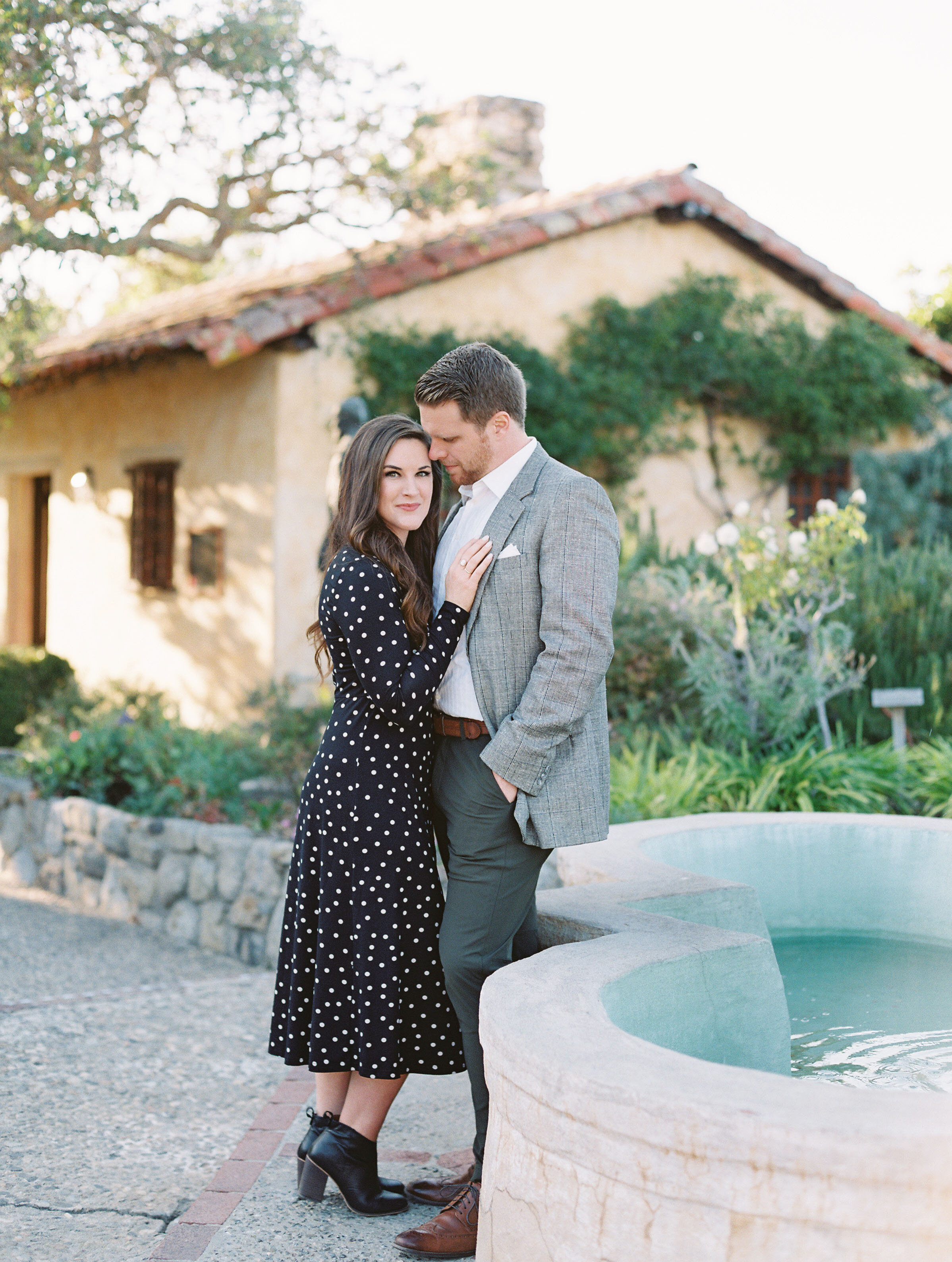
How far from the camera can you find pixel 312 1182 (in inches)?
127

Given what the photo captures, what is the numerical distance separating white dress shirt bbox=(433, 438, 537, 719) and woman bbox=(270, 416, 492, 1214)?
0.22 ft

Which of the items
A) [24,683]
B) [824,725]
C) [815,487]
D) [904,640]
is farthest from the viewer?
[815,487]

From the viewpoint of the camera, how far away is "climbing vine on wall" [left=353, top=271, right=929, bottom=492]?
1047 centimetres

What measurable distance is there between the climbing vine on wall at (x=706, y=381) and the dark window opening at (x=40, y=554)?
6036mm

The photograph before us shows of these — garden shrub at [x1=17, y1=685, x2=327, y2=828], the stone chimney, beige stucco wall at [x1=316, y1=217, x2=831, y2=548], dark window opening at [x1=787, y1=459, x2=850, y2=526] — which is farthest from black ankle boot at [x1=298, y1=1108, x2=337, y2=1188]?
dark window opening at [x1=787, y1=459, x2=850, y2=526]

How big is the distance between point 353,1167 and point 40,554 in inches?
481

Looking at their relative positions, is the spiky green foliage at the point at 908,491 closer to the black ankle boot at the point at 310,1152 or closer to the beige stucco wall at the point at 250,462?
the beige stucco wall at the point at 250,462

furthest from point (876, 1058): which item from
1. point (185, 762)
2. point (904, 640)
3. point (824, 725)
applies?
point (185, 762)

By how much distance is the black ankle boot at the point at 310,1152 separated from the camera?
318 cm

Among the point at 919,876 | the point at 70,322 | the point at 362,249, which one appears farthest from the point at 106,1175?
the point at 70,322

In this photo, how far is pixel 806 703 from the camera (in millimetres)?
6496

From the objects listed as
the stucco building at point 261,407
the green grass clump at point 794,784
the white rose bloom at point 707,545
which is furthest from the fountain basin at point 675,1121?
the stucco building at point 261,407

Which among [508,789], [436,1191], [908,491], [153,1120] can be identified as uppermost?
[908,491]

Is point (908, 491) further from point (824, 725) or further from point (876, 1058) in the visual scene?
point (876, 1058)
